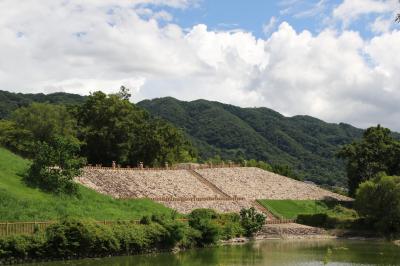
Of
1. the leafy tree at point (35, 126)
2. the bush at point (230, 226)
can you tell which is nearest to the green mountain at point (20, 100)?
the leafy tree at point (35, 126)

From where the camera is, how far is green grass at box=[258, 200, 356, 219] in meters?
74.4

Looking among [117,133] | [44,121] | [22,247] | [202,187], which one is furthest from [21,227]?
[117,133]

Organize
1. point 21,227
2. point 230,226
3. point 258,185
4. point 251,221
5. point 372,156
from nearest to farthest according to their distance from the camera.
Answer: point 21,227 < point 230,226 < point 251,221 < point 258,185 < point 372,156

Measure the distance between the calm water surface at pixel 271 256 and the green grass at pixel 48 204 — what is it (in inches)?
294

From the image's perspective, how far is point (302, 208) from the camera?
79.0m

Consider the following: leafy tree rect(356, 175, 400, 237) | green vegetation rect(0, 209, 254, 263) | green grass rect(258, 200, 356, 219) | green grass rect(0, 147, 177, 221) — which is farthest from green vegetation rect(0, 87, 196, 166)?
leafy tree rect(356, 175, 400, 237)

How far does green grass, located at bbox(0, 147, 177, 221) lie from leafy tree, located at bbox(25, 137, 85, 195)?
1.16 metres

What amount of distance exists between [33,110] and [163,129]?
2372 centimetres

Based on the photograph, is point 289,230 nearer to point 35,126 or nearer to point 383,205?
point 383,205

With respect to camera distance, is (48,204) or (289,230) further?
(289,230)

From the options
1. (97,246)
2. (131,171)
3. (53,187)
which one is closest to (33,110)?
(131,171)

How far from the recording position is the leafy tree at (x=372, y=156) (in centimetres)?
9338

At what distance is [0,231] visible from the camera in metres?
39.4

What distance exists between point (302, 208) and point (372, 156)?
70.6 feet
